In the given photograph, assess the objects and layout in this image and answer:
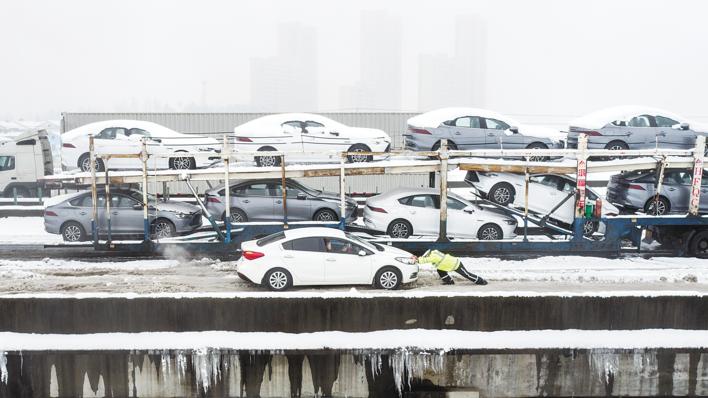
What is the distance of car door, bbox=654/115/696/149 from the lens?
59.1ft

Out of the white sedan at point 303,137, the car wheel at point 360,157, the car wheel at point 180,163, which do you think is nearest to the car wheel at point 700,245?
the white sedan at point 303,137

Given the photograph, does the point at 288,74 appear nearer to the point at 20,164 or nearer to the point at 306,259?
the point at 20,164

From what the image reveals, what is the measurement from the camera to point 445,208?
621 inches

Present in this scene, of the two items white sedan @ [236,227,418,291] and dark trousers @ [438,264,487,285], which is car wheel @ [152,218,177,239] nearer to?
white sedan @ [236,227,418,291]

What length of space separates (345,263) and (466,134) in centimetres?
655

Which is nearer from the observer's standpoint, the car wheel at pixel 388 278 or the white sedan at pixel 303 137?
the car wheel at pixel 388 278

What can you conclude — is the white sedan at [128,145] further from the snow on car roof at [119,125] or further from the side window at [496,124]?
the side window at [496,124]

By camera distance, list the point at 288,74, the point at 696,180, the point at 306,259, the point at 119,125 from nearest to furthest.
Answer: the point at 306,259 < the point at 696,180 < the point at 119,125 < the point at 288,74

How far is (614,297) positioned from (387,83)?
131 meters

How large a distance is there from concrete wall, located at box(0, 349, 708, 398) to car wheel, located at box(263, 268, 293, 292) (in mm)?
2928

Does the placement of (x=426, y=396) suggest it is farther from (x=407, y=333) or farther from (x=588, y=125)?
(x=588, y=125)

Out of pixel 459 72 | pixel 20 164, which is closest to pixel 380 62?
pixel 459 72

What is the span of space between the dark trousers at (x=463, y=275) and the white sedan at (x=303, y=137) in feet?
16.1

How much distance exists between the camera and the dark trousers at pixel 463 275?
1355cm
